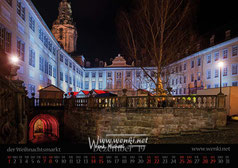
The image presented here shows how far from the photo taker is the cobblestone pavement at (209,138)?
10.2 metres

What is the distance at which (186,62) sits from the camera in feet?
142

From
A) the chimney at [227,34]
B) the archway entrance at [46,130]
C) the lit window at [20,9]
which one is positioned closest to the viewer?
the lit window at [20,9]

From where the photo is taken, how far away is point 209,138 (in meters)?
10.9

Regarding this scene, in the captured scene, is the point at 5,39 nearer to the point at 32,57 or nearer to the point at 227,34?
the point at 32,57

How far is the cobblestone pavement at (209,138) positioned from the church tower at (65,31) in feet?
186

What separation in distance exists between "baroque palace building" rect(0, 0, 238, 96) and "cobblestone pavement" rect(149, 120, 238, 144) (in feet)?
23.9

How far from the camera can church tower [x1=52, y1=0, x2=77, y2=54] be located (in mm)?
63131

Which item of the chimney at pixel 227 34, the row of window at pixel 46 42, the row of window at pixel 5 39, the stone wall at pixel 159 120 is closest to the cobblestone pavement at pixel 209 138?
the stone wall at pixel 159 120

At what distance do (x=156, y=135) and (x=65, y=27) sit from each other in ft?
195

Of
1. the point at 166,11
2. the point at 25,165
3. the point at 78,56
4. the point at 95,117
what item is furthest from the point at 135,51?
the point at 78,56

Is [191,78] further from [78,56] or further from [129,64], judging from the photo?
[78,56]

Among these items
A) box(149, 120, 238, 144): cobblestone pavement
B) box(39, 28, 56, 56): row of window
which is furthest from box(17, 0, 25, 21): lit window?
box(149, 120, 238, 144): cobblestone pavement

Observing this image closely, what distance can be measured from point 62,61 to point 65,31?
98.3 feet

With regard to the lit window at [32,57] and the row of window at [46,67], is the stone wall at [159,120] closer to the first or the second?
the lit window at [32,57]
